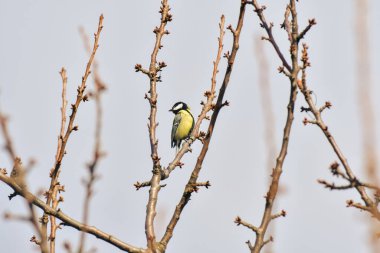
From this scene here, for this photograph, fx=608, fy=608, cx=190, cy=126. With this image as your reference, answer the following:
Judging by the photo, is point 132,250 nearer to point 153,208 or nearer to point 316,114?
point 153,208

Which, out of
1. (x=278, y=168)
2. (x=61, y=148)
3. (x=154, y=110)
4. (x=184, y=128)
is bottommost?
(x=278, y=168)

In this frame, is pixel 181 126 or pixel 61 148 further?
pixel 181 126

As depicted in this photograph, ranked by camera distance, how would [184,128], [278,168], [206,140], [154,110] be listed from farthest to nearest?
[184,128]
[154,110]
[206,140]
[278,168]

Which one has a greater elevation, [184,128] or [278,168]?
[184,128]

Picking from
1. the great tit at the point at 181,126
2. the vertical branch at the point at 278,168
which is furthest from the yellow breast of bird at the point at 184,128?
the vertical branch at the point at 278,168

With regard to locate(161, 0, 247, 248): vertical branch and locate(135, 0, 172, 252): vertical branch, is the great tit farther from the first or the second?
locate(161, 0, 247, 248): vertical branch

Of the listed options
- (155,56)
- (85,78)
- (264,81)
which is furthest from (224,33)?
(264,81)

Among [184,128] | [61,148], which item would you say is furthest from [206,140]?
[184,128]

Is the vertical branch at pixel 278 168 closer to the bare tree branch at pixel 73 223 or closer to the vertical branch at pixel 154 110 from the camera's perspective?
the bare tree branch at pixel 73 223

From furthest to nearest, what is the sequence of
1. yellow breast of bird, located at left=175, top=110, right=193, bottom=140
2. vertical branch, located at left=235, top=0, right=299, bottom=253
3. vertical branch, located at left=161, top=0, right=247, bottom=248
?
yellow breast of bird, located at left=175, top=110, right=193, bottom=140 < vertical branch, located at left=161, top=0, right=247, bottom=248 < vertical branch, located at left=235, top=0, right=299, bottom=253

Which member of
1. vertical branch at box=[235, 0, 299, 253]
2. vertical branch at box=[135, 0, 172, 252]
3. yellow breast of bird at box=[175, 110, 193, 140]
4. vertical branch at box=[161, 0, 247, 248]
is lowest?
vertical branch at box=[235, 0, 299, 253]

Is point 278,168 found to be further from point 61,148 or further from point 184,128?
point 184,128

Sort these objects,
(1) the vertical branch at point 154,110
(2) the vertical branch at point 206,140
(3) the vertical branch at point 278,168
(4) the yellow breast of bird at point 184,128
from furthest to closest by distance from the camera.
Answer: (4) the yellow breast of bird at point 184,128, (1) the vertical branch at point 154,110, (2) the vertical branch at point 206,140, (3) the vertical branch at point 278,168

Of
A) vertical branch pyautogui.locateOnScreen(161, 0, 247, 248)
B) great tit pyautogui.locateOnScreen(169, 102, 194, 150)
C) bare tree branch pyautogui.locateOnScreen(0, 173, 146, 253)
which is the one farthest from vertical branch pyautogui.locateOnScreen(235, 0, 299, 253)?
great tit pyautogui.locateOnScreen(169, 102, 194, 150)
